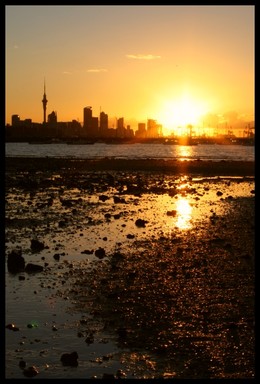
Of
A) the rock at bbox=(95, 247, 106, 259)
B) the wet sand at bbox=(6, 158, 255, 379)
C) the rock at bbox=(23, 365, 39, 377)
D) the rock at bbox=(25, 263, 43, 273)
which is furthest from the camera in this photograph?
the rock at bbox=(95, 247, 106, 259)

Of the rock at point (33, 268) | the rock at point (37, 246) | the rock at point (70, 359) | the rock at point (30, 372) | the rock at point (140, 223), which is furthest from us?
the rock at point (140, 223)

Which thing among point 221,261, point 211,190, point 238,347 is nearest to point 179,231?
point 221,261

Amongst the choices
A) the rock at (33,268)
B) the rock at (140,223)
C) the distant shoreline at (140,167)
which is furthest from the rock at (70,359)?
the distant shoreline at (140,167)

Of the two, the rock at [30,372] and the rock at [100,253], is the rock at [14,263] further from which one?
the rock at [30,372]

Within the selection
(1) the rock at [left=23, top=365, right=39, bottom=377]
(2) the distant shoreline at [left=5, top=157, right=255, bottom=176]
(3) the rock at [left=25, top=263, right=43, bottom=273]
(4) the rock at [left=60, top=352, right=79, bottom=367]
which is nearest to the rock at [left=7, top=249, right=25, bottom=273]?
(3) the rock at [left=25, top=263, right=43, bottom=273]

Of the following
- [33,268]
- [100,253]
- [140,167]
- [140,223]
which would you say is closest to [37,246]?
[100,253]

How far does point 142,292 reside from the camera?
1357 centimetres

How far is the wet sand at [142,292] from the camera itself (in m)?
9.48

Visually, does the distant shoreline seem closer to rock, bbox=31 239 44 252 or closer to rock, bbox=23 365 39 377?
rock, bbox=31 239 44 252

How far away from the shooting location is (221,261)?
17.1 metres

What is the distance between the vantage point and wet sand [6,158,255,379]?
9.48 meters

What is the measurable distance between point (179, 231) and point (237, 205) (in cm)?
1103

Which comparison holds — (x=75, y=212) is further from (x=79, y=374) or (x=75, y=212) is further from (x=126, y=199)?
(x=79, y=374)

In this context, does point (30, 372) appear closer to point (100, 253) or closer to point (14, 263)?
point (14, 263)
